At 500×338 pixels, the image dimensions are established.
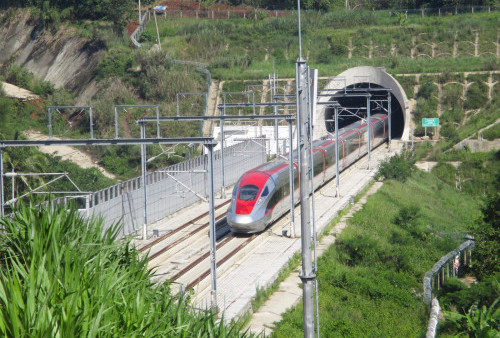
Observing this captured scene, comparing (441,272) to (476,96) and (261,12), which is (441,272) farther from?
(261,12)

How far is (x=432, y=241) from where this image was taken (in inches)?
1014

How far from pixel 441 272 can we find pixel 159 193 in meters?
11.3

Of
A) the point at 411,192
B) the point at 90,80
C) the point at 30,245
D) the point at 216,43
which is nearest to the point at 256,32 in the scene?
the point at 216,43

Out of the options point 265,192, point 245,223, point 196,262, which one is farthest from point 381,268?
point 196,262

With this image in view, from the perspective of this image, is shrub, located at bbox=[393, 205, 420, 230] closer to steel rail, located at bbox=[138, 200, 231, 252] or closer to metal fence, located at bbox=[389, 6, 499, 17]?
steel rail, located at bbox=[138, 200, 231, 252]

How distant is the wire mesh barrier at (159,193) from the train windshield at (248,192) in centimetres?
170

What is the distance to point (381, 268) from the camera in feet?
71.3

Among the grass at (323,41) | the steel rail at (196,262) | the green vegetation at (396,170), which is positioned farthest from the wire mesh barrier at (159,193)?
the grass at (323,41)

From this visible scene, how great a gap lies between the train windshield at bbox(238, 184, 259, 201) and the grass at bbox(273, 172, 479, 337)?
3.31 m

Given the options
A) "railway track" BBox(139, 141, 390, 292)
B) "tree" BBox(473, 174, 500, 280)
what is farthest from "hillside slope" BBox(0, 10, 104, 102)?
"tree" BBox(473, 174, 500, 280)

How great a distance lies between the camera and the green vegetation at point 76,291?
9148 mm

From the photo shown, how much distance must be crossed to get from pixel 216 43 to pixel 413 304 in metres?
51.2

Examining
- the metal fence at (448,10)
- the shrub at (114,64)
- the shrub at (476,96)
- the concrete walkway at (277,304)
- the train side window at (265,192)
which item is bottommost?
the concrete walkway at (277,304)

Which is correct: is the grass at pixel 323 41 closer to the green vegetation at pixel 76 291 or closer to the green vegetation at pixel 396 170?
the green vegetation at pixel 396 170
